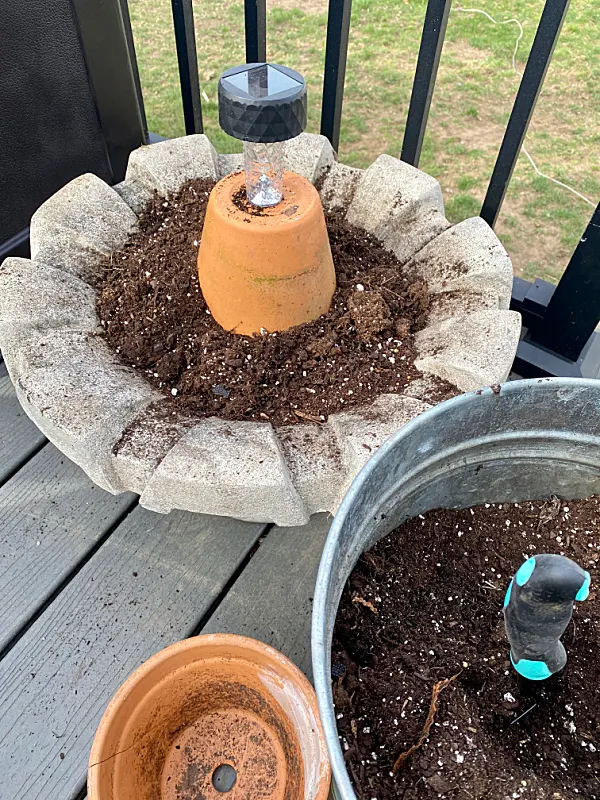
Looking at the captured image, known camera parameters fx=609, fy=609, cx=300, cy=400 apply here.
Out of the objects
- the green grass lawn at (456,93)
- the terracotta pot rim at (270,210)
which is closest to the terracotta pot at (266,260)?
the terracotta pot rim at (270,210)

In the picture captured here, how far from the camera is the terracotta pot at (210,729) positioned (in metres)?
1.02

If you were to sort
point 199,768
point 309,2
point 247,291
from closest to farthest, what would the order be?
point 199,768, point 247,291, point 309,2

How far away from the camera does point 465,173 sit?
294 cm

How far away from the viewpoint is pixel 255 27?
171 cm

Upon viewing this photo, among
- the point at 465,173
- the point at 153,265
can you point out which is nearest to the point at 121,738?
the point at 153,265

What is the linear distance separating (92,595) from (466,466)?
88cm

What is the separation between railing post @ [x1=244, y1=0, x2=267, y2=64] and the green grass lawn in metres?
1.14

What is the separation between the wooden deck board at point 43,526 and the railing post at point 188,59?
1191 millimetres

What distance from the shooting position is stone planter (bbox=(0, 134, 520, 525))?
103cm

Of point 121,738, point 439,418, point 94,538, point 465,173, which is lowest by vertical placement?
point 465,173

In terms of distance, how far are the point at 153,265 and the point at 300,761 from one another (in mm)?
1059

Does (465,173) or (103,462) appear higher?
(103,462)

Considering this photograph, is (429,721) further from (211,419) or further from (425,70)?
(425,70)

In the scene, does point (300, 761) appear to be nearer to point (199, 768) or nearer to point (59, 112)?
point (199, 768)
